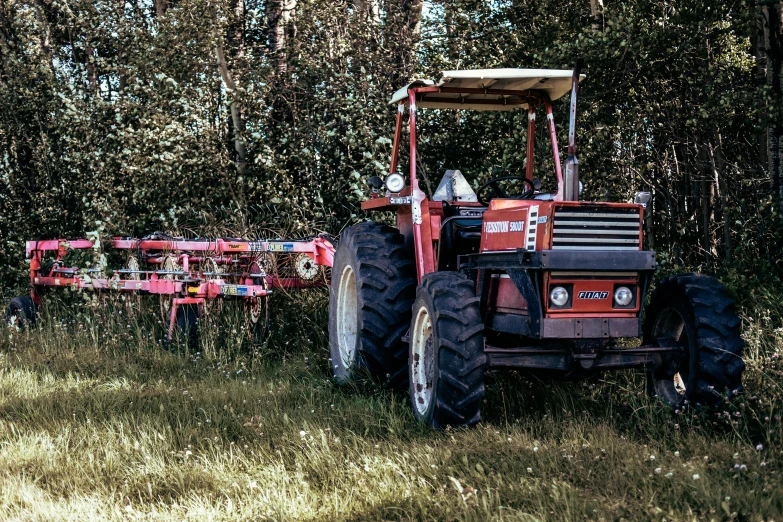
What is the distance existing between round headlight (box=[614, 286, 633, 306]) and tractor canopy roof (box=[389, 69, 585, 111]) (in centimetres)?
143

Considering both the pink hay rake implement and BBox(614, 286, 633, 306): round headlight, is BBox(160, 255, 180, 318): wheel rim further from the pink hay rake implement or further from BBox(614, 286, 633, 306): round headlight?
BBox(614, 286, 633, 306): round headlight

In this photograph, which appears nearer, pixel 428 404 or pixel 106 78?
pixel 428 404

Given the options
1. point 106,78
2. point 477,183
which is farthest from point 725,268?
point 106,78

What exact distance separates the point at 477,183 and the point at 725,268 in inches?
110

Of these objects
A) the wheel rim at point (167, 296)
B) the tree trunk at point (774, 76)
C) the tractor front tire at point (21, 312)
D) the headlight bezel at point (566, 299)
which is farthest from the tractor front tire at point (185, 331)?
the tree trunk at point (774, 76)

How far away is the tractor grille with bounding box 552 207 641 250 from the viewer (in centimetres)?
502

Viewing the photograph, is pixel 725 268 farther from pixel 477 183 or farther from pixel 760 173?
pixel 477 183

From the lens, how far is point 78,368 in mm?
7395

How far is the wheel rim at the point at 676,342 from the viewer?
5324 mm

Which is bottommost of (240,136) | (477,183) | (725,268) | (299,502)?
(299,502)

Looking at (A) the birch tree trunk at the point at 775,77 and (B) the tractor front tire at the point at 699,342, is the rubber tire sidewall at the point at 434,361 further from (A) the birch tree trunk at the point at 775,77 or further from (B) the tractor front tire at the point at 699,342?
(A) the birch tree trunk at the point at 775,77

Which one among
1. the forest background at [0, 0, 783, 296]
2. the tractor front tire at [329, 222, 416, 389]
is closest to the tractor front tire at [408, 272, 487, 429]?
the tractor front tire at [329, 222, 416, 389]

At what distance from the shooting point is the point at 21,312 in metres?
9.68

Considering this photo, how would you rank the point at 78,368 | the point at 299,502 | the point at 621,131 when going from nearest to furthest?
the point at 299,502 → the point at 78,368 → the point at 621,131
